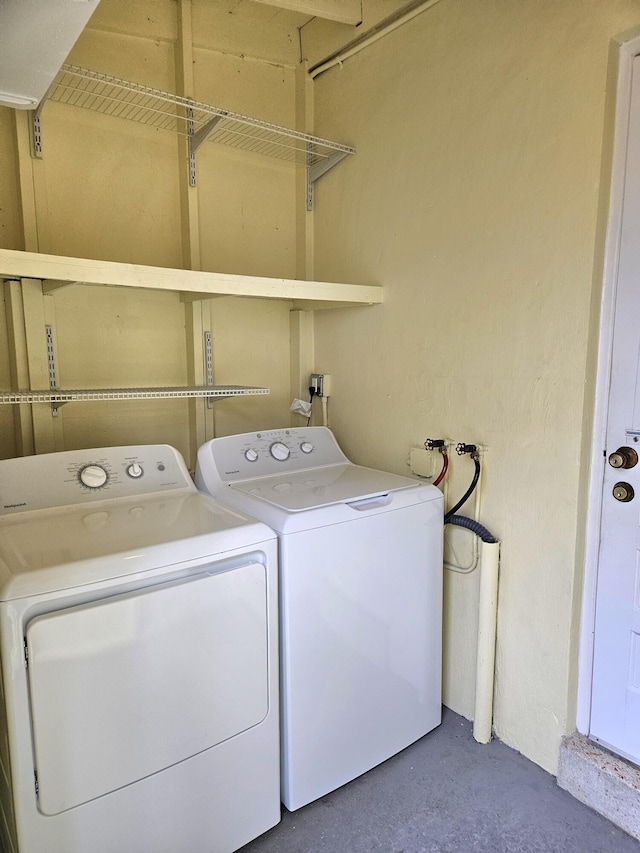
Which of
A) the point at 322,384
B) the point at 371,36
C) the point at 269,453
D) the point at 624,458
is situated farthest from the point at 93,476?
the point at 371,36

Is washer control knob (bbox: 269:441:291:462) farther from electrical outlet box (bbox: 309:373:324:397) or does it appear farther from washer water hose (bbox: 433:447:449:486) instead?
washer water hose (bbox: 433:447:449:486)

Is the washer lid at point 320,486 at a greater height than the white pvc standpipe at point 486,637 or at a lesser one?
greater

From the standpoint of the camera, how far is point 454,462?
1.93m

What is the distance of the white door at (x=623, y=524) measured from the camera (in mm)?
1462

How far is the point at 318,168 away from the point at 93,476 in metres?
1.65

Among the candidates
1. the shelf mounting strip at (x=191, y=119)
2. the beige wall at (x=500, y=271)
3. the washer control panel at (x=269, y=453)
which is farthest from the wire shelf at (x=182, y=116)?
the washer control panel at (x=269, y=453)

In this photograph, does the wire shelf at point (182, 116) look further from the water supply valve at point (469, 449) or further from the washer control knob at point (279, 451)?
the water supply valve at point (469, 449)

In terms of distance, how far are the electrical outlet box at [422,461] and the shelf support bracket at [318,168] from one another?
1262 millimetres

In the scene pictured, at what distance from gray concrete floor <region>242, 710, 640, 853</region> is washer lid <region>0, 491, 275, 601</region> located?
34.2 inches

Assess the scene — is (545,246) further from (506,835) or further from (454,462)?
(506,835)

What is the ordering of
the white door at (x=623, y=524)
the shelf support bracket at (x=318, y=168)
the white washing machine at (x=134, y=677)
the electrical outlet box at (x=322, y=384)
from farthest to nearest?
the electrical outlet box at (x=322, y=384), the shelf support bracket at (x=318, y=168), the white door at (x=623, y=524), the white washing machine at (x=134, y=677)

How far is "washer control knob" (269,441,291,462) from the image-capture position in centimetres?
206

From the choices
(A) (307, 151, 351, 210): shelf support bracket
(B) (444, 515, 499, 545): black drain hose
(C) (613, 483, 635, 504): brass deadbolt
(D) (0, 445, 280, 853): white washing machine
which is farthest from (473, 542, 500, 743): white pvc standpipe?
(A) (307, 151, 351, 210): shelf support bracket

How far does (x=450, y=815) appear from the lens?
1.58 meters
